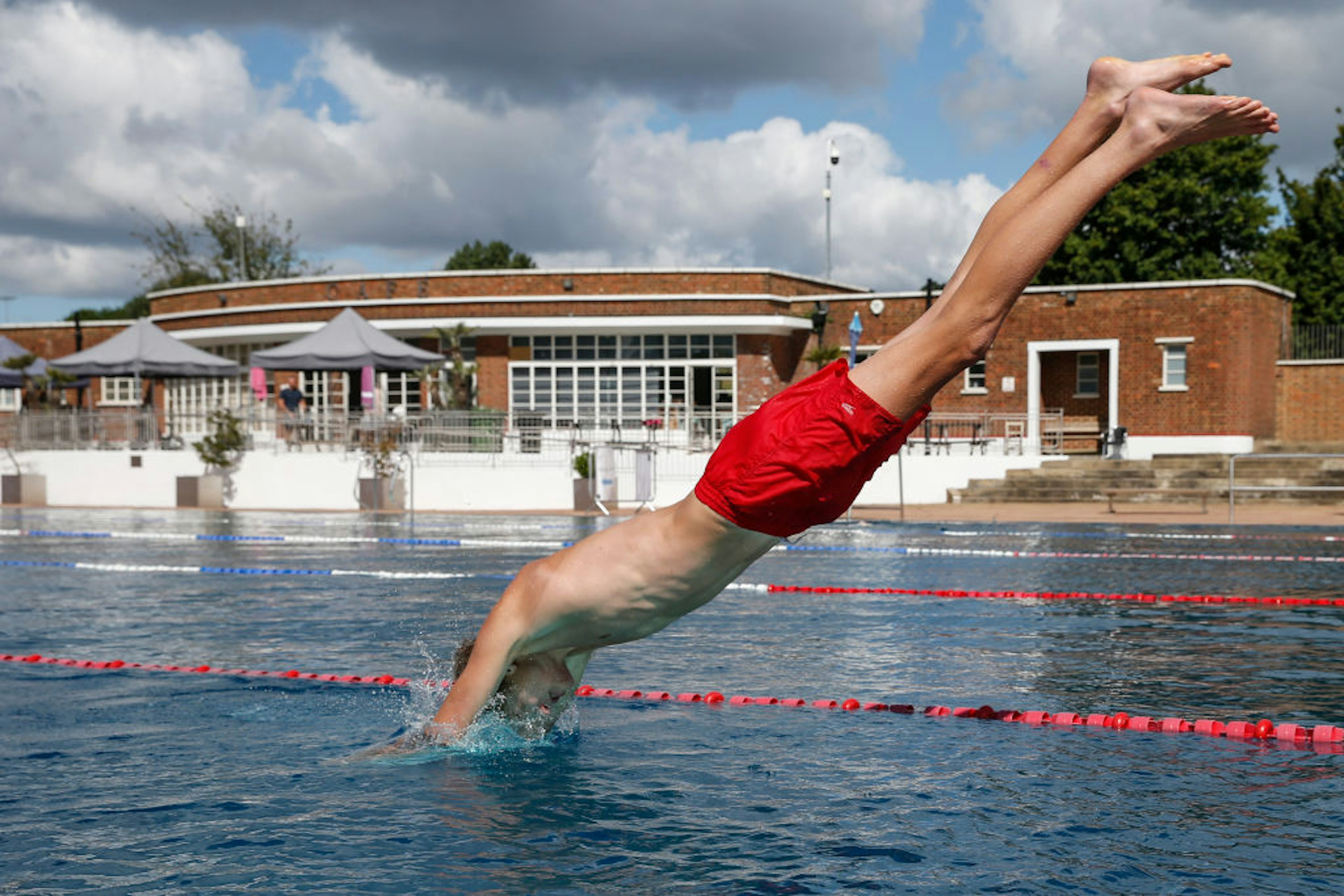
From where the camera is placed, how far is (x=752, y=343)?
3728 cm

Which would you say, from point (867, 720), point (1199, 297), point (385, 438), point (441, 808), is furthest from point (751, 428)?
point (1199, 297)

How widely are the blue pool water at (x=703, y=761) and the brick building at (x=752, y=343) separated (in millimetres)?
21520

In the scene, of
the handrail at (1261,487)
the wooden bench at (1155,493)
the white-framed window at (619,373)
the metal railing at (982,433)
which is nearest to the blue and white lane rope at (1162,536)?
A: the handrail at (1261,487)

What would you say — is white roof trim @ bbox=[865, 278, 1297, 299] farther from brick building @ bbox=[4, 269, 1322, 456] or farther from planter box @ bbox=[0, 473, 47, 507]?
planter box @ bbox=[0, 473, 47, 507]

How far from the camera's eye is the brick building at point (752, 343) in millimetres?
32750

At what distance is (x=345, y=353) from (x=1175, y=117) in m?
24.7

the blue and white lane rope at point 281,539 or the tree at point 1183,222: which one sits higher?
the tree at point 1183,222

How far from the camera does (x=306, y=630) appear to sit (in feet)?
32.0

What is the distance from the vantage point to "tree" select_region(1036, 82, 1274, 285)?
48000 millimetres

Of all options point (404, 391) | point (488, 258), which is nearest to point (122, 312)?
Result: point (488, 258)

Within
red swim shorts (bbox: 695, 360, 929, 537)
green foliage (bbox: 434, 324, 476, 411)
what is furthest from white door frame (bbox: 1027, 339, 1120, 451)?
red swim shorts (bbox: 695, 360, 929, 537)

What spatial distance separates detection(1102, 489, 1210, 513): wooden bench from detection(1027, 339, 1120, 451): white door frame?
6.15 metres

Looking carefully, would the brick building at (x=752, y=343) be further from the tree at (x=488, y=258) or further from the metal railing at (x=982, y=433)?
the tree at (x=488, y=258)

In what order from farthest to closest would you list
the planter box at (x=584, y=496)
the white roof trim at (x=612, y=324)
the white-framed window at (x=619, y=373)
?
the white-framed window at (x=619, y=373), the white roof trim at (x=612, y=324), the planter box at (x=584, y=496)
